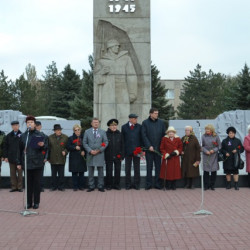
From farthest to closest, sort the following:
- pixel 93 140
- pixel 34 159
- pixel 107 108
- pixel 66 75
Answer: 1. pixel 66 75
2. pixel 107 108
3. pixel 93 140
4. pixel 34 159

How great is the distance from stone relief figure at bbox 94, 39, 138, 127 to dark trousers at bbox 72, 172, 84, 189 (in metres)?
3.46

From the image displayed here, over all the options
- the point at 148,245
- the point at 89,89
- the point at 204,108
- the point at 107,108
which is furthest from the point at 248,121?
the point at 204,108

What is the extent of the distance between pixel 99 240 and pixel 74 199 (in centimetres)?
296

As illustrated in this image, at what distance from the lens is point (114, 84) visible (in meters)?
12.1

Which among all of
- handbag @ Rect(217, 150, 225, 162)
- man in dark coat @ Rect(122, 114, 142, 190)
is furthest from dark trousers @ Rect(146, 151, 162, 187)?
handbag @ Rect(217, 150, 225, 162)

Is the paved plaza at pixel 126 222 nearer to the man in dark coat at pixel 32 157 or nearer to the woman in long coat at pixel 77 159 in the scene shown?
the man in dark coat at pixel 32 157

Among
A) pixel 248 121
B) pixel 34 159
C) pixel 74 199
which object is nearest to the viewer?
pixel 34 159

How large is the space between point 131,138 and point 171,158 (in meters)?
1.06

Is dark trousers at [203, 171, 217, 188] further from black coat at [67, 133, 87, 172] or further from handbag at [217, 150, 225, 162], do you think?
black coat at [67, 133, 87, 172]

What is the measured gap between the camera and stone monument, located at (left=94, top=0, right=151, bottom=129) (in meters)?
12.1

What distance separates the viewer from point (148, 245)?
4438 millimetres

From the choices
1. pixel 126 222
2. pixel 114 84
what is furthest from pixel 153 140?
pixel 114 84

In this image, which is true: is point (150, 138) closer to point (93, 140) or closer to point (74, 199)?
point (93, 140)

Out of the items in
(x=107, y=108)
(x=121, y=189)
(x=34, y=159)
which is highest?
(x=107, y=108)
